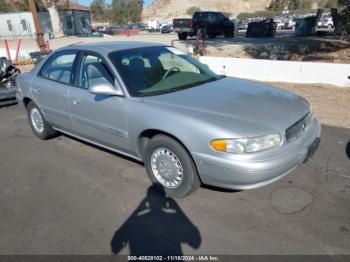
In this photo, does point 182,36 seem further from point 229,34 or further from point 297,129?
point 297,129

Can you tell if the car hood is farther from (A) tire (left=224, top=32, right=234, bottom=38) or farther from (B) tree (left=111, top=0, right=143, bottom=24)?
(B) tree (left=111, top=0, right=143, bottom=24)

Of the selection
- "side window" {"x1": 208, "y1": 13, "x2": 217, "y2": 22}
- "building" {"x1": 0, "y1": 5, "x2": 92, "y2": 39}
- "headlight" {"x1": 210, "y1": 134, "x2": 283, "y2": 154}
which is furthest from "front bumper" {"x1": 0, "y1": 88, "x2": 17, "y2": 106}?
"building" {"x1": 0, "y1": 5, "x2": 92, "y2": 39}

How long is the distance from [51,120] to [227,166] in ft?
10.4

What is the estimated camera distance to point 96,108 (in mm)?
4027

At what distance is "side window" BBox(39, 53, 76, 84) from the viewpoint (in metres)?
4.54

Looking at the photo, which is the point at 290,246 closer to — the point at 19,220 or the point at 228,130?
the point at 228,130

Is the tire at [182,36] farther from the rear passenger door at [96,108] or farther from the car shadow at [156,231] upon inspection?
the car shadow at [156,231]

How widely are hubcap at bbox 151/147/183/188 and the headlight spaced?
56cm

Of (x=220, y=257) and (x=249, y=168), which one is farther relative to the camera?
(x=249, y=168)

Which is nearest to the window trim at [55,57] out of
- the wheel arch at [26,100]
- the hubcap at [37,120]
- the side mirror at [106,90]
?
the wheel arch at [26,100]

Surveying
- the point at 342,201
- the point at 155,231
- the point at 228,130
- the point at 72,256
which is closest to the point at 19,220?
the point at 72,256

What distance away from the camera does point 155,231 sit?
3076 millimetres

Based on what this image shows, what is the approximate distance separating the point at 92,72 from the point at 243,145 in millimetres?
2256

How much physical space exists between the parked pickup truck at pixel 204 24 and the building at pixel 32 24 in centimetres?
2107
